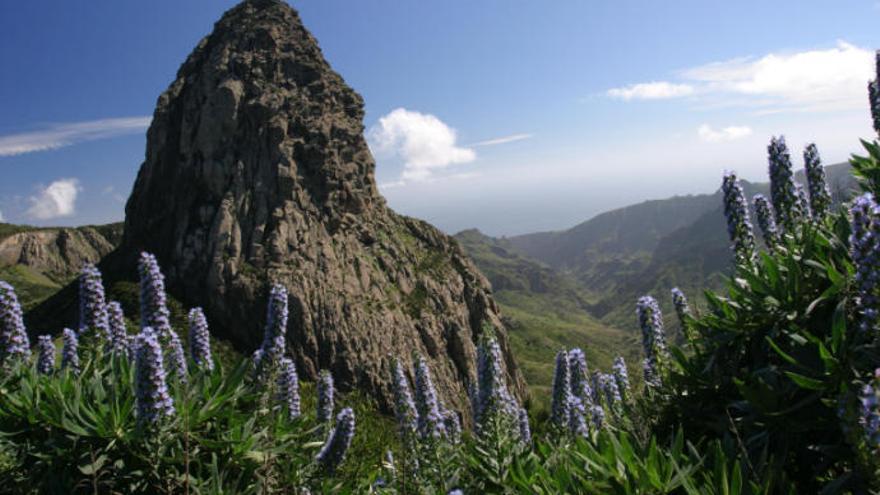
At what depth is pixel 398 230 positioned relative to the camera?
420 ft

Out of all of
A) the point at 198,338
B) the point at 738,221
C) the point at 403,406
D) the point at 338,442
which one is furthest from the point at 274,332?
the point at 738,221

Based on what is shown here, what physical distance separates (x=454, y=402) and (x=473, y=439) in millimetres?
98805

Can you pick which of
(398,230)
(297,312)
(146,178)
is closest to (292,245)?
(297,312)

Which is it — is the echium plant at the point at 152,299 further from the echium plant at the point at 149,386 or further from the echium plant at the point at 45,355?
the echium plant at the point at 45,355

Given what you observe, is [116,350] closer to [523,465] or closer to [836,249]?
[523,465]

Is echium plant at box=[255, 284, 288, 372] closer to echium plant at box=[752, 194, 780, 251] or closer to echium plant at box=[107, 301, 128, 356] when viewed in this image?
echium plant at box=[107, 301, 128, 356]

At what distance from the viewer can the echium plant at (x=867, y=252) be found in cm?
351

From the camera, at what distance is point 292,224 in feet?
339

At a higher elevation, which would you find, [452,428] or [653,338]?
[653,338]

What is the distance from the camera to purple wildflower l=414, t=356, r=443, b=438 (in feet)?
24.9

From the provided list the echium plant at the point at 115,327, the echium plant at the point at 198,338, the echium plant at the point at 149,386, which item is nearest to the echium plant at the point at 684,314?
the echium plant at the point at 149,386

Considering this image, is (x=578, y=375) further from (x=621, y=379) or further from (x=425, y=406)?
Result: (x=425, y=406)

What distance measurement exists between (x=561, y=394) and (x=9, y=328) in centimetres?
788

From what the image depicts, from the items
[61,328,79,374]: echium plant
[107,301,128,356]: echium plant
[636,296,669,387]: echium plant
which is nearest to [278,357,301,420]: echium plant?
[107,301,128,356]: echium plant
